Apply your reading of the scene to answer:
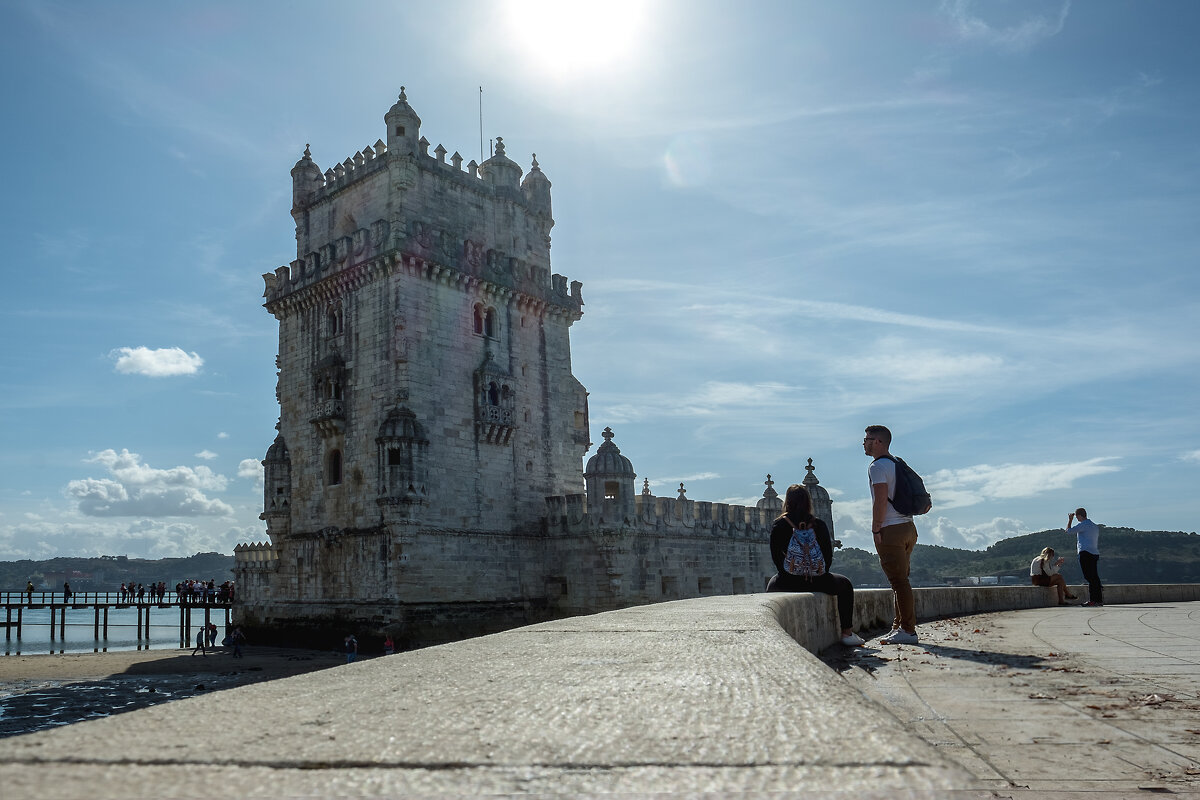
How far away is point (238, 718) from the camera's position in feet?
7.52

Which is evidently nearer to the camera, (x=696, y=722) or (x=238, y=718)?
(x=696, y=722)

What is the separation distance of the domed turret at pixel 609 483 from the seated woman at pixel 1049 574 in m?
13.5

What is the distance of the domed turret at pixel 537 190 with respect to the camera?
33.3 meters

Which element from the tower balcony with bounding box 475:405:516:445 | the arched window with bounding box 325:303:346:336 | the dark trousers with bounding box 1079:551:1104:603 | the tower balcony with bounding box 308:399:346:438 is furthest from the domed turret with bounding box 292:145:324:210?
the dark trousers with bounding box 1079:551:1104:603

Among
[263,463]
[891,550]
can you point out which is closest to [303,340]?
[263,463]

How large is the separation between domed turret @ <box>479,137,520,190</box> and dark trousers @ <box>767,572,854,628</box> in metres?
25.5

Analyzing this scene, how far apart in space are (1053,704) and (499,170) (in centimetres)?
2981

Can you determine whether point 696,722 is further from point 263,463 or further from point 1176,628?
point 263,463

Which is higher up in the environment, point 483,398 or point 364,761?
point 483,398

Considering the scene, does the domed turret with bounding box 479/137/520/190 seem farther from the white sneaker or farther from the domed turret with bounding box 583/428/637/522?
the white sneaker

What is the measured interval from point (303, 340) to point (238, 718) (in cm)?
3005

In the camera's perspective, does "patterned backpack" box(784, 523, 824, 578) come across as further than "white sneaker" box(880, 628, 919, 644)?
Yes

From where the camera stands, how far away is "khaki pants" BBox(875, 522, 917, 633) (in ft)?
27.6

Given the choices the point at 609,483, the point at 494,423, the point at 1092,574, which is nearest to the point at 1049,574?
the point at 1092,574
